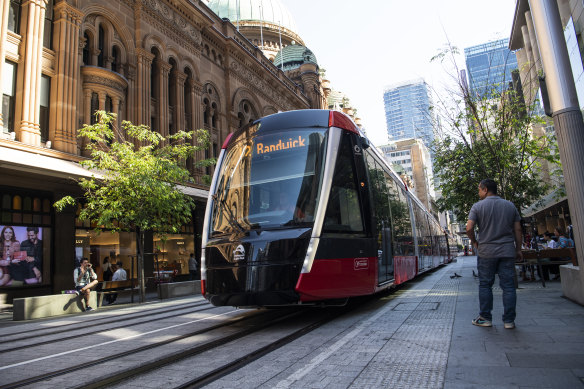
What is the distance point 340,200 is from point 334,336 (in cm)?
203

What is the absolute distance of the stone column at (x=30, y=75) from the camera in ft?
48.8

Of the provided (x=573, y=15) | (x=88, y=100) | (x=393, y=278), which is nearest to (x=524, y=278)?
(x=393, y=278)

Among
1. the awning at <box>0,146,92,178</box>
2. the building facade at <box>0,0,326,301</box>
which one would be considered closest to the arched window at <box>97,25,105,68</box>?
the building facade at <box>0,0,326,301</box>

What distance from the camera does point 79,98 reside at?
56.1ft

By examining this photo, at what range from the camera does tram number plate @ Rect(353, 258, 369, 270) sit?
6457mm

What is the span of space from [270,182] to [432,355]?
11.1 ft

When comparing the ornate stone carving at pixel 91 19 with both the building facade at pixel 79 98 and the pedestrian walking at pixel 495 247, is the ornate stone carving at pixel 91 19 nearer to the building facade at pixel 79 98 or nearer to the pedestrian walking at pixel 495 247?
the building facade at pixel 79 98

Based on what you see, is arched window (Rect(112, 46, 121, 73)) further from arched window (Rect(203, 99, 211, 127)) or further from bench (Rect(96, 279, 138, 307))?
bench (Rect(96, 279, 138, 307))

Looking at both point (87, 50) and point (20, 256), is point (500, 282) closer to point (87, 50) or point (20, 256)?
point (20, 256)

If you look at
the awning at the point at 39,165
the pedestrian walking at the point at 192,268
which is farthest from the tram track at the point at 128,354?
the pedestrian walking at the point at 192,268

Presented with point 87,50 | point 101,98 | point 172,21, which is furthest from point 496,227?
point 172,21

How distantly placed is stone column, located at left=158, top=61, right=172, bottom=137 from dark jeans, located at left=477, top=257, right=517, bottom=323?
741 inches

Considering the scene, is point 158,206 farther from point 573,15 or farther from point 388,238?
point 573,15

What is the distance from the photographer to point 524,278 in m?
12.4
